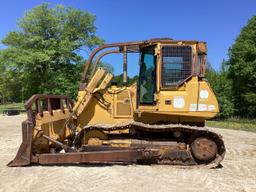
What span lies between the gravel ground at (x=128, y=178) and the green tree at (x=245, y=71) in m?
31.6

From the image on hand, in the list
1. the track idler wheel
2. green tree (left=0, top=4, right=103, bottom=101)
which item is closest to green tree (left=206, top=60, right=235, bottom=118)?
green tree (left=0, top=4, right=103, bottom=101)

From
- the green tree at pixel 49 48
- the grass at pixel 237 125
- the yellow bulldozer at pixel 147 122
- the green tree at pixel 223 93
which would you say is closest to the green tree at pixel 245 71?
the green tree at pixel 223 93

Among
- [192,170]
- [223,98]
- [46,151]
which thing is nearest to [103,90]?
[46,151]

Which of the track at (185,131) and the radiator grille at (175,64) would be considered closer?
the track at (185,131)

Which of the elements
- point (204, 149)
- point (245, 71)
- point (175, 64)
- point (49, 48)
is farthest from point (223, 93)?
point (204, 149)

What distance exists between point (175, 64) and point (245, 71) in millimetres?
32816

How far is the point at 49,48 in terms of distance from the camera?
45344mm

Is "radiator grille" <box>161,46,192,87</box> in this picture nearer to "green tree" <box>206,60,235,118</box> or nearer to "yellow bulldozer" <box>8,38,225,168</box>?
"yellow bulldozer" <box>8,38,225,168</box>

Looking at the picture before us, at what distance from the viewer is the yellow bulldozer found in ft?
31.6

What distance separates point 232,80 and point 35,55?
20427 mm

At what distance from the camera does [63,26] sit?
1843 inches

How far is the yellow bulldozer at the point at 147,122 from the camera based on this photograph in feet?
31.6

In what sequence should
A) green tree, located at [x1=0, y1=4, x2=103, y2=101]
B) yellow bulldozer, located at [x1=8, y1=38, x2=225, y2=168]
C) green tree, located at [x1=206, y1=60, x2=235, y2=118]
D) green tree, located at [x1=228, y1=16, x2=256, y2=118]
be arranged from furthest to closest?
green tree, located at [x1=0, y1=4, x2=103, y2=101] < green tree, located at [x1=228, y1=16, x2=256, y2=118] < green tree, located at [x1=206, y1=60, x2=235, y2=118] < yellow bulldozer, located at [x1=8, y1=38, x2=225, y2=168]

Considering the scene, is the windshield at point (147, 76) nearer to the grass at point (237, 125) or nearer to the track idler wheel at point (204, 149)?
the track idler wheel at point (204, 149)
